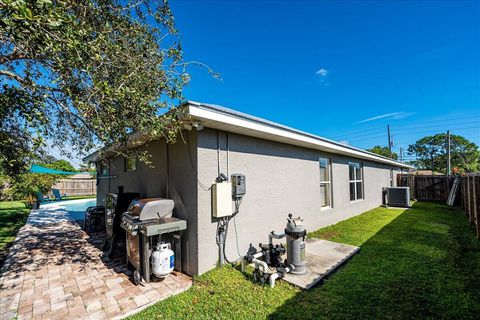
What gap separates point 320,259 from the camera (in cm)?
426

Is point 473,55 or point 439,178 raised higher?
point 473,55

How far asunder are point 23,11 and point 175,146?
2811mm

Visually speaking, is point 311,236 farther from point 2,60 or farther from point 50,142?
point 2,60

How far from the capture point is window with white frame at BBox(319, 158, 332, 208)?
7304mm

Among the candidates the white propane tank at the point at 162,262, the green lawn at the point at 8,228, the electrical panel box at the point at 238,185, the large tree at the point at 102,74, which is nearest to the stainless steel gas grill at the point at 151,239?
the white propane tank at the point at 162,262

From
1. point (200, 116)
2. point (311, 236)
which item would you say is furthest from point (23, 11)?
point (311, 236)

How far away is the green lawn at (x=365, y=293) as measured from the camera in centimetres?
264

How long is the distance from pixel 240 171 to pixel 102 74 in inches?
112

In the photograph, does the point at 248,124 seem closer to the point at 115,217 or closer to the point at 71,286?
the point at 115,217

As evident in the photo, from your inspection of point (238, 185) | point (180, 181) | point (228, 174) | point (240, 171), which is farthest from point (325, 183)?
point (180, 181)

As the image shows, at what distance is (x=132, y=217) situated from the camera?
3.77 meters

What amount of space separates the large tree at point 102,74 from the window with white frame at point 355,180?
8167mm

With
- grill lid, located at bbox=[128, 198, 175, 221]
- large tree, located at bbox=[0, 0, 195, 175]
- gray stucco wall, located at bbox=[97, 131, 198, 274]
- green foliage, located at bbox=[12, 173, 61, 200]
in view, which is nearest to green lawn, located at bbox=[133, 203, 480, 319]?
gray stucco wall, located at bbox=[97, 131, 198, 274]

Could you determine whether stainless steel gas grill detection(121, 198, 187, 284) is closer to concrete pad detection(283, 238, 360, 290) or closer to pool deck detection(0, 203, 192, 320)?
pool deck detection(0, 203, 192, 320)
